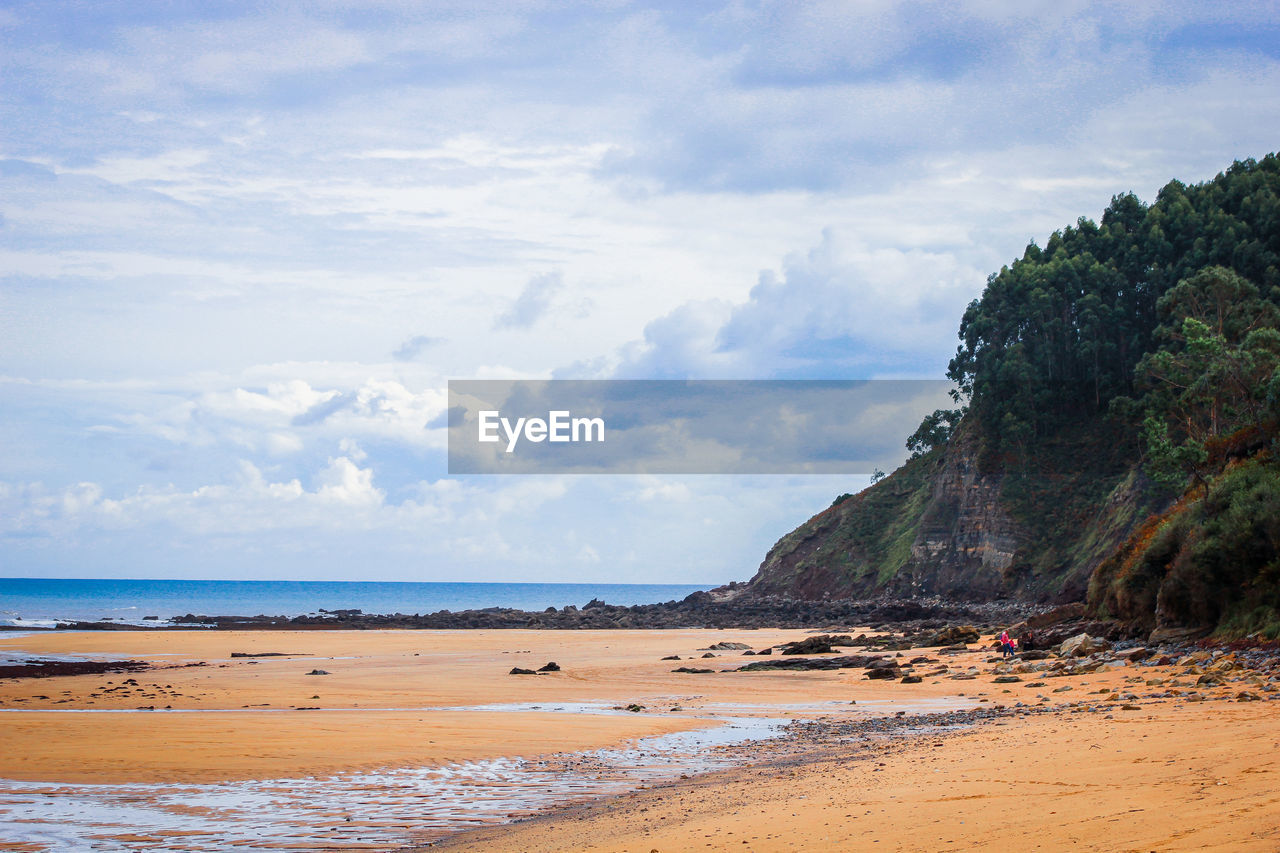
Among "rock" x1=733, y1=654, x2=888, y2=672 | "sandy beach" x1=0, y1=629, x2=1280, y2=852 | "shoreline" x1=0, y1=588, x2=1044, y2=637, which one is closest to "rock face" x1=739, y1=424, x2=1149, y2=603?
"shoreline" x1=0, y1=588, x2=1044, y2=637

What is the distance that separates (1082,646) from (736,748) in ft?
48.6

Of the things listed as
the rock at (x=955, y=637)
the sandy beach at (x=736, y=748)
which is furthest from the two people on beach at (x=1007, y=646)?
the rock at (x=955, y=637)

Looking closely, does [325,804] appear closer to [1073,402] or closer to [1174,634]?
[1174,634]

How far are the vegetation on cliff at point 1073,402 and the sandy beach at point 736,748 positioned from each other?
24.0 m

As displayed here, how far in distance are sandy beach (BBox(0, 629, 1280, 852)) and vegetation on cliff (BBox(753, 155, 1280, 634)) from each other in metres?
24.0

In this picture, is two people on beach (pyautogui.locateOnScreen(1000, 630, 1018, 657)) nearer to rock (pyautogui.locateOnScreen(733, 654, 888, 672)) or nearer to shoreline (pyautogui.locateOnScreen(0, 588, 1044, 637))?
rock (pyautogui.locateOnScreen(733, 654, 888, 672))

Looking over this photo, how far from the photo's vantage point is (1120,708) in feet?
50.4

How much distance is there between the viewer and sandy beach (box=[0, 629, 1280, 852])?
27.9ft

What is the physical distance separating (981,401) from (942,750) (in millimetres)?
61539

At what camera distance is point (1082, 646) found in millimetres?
26375

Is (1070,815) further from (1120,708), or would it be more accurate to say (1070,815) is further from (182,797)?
(182,797)

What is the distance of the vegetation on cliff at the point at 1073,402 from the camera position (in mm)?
53156

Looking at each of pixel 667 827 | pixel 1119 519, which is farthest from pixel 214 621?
pixel 667 827

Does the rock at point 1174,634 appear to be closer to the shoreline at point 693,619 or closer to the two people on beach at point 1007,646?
the two people on beach at point 1007,646
